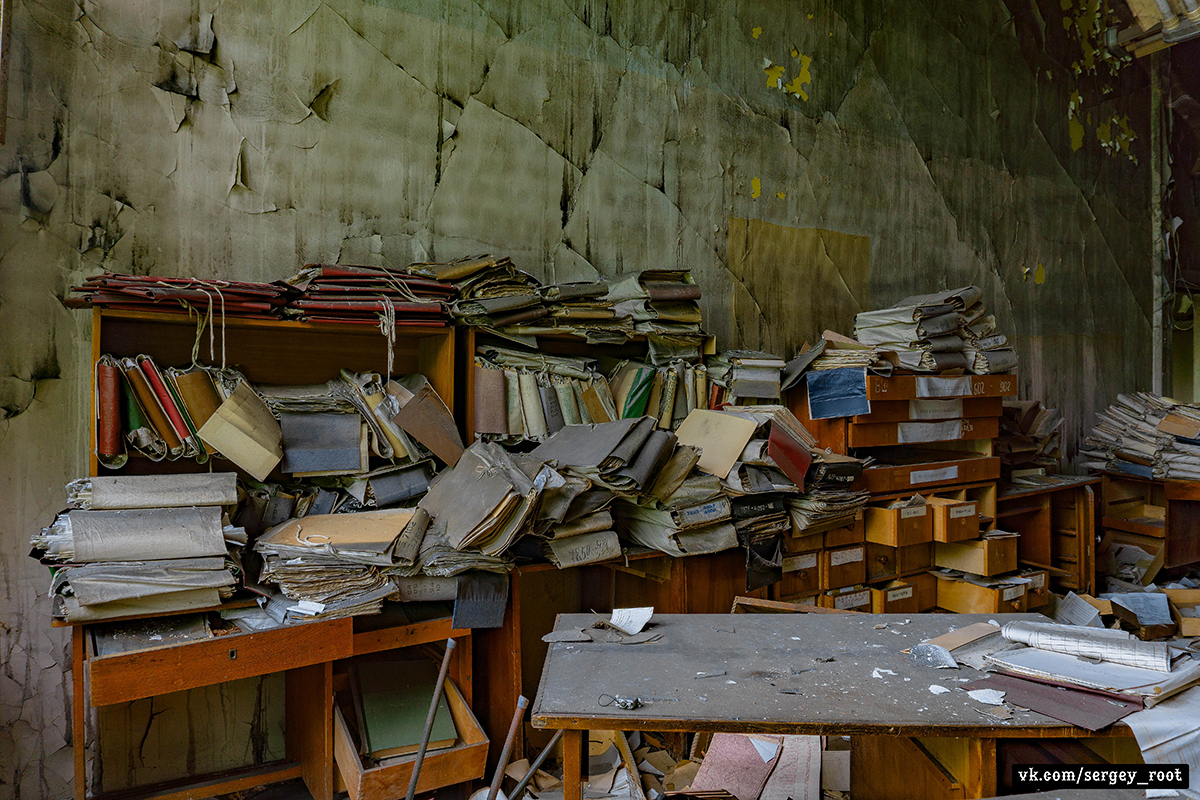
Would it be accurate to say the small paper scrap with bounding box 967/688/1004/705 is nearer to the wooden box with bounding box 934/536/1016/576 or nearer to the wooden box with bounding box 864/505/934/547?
the wooden box with bounding box 864/505/934/547

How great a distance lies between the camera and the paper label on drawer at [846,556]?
10.2 ft

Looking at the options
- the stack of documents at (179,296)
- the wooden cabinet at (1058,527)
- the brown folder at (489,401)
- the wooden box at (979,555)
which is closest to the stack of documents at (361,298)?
the stack of documents at (179,296)

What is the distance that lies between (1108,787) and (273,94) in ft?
10.6

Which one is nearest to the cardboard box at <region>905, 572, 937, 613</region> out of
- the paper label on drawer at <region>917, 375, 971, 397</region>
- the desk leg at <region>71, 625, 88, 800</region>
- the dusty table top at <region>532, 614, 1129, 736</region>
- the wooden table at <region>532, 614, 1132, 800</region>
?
the paper label on drawer at <region>917, 375, 971, 397</region>

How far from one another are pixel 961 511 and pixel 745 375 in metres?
1.19

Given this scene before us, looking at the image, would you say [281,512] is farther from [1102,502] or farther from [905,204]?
[1102,502]

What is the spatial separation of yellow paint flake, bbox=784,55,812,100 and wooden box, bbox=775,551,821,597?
8.75ft

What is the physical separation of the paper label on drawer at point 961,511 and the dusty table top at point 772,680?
3.98 feet

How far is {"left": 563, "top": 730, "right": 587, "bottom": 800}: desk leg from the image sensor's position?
1.53 metres

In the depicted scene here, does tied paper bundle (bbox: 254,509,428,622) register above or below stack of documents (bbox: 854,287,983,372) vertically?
below

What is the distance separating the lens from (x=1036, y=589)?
366 centimetres

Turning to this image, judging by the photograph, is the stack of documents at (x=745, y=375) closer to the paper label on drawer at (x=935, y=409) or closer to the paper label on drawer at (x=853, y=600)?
the paper label on drawer at (x=935, y=409)

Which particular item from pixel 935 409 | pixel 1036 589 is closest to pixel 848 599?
pixel 935 409

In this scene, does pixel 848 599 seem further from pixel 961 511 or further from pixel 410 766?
pixel 410 766
